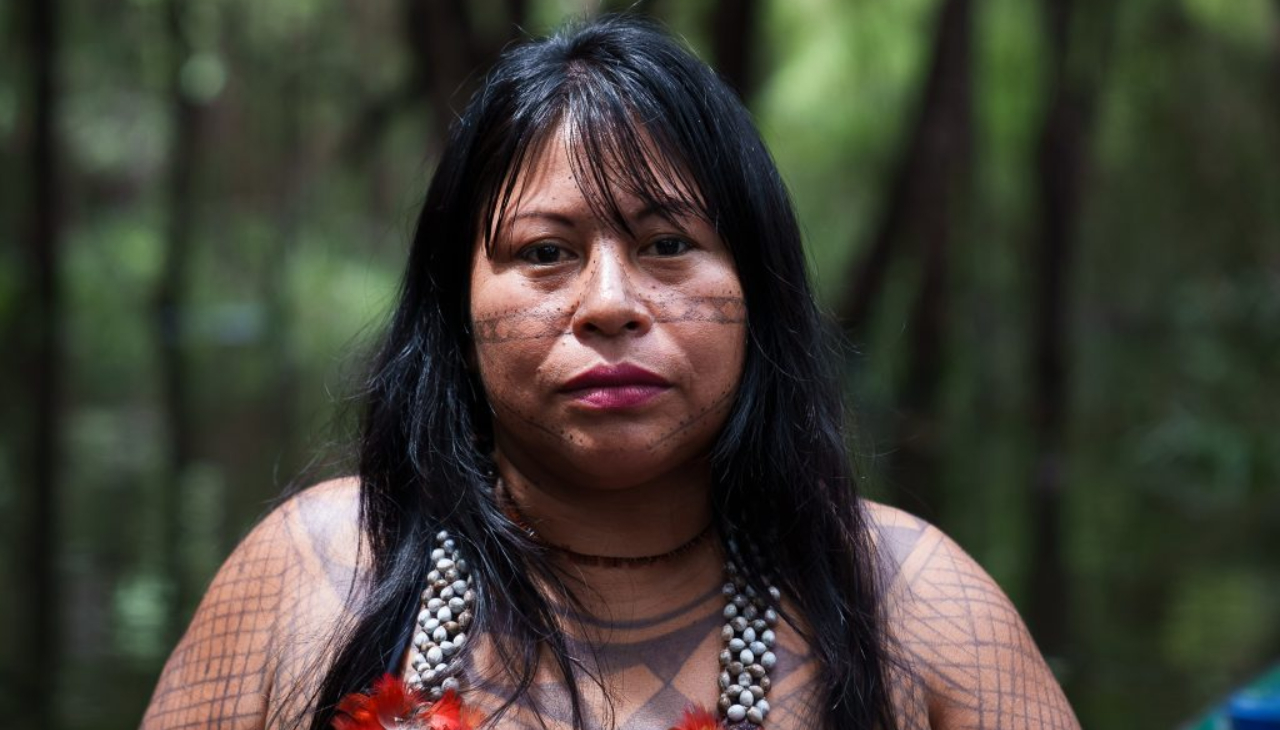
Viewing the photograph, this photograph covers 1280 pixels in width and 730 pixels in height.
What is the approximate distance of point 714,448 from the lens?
2189mm

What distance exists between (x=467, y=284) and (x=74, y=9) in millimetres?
18147

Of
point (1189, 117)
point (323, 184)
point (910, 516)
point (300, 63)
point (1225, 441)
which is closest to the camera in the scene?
point (910, 516)

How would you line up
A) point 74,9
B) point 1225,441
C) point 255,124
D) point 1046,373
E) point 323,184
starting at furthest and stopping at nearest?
point 323,184 < point 255,124 < point 74,9 < point 1046,373 < point 1225,441

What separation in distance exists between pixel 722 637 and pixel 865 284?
11.8m

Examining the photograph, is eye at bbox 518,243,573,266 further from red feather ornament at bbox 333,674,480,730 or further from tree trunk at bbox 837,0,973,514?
tree trunk at bbox 837,0,973,514

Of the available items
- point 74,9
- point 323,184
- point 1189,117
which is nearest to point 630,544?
point 1189,117

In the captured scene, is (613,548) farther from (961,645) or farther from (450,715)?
(961,645)

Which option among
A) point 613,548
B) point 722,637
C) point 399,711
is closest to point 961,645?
point 722,637

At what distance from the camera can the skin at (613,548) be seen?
2084 millimetres

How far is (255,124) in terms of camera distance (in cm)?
2436

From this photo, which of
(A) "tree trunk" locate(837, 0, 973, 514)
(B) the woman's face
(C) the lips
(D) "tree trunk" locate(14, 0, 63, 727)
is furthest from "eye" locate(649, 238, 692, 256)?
(A) "tree trunk" locate(837, 0, 973, 514)

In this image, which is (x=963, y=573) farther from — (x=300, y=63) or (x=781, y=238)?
(x=300, y=63)

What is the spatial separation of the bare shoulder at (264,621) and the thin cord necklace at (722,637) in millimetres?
115

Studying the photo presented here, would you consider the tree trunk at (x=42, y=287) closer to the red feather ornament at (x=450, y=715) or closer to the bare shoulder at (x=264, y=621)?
the bare shoulder at (x=264, y=621)
